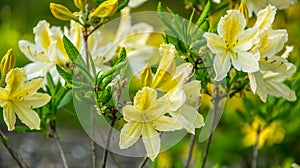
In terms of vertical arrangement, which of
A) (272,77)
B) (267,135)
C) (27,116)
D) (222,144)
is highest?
(27,116)

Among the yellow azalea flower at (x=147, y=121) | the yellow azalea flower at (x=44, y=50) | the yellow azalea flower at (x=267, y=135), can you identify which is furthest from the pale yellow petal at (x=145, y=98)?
the yellow azalea flower at (x=267, y=135)

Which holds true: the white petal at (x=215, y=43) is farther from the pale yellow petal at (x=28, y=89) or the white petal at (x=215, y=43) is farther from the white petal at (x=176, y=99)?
the pale yellow petal at (x=28, y=89)

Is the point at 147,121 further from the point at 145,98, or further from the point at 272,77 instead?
the point at 272,77

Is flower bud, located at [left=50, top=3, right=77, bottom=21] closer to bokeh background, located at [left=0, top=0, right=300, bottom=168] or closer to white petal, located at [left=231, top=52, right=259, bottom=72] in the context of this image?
white petal, located at [left=231, top=52, right=259, bottom=72]

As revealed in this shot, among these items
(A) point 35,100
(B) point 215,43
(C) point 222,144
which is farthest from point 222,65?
(C) point 222,144

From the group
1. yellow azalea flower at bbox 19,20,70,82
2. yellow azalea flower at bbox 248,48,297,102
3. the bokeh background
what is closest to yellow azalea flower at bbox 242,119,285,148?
the bokeh background

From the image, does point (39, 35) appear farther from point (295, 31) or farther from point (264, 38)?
point (295, 31)

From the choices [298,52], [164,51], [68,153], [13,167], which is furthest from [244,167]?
[164,51]
